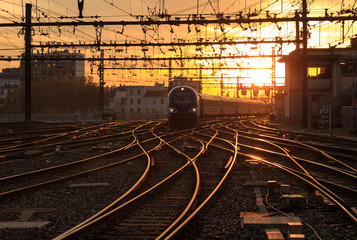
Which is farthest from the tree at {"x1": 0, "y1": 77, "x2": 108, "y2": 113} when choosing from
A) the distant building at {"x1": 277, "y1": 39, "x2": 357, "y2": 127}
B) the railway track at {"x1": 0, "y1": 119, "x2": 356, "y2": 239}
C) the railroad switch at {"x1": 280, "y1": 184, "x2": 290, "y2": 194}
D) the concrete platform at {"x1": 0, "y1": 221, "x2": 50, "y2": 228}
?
the concrete platform at {"x1": 0, "y1": 221, "x2": 50, "y2": 228}

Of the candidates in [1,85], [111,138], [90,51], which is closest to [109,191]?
[111,138]

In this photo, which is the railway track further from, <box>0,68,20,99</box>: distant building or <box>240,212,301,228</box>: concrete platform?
<box>0,68,20,99</box>: distant building

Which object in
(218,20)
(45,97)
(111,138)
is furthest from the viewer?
(45,97)

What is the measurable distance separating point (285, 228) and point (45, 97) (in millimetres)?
95763

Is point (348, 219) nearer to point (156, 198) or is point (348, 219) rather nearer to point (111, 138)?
point (156, 198)

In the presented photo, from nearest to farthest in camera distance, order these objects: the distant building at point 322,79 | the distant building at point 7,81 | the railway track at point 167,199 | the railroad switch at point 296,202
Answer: the railway track at point 167,199, the railroad switch at point 296,202, the distant building at point 322,79, the distant building at point 7,81

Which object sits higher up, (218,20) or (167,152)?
(218,20)

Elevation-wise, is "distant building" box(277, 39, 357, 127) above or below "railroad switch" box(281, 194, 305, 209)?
above

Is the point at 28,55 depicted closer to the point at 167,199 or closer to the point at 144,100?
the point at 167,199

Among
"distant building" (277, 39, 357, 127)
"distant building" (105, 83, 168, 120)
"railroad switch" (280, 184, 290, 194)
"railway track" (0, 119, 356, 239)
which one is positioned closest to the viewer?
"railway track" (0, 119, 356, 239)

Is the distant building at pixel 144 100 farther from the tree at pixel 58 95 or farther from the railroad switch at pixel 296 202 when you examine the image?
the railroad switch at pixel 296 202

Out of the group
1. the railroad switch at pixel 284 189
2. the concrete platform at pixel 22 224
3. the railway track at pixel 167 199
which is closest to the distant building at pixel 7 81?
the railway track at pixel 167 199

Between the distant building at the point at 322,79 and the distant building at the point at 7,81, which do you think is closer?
the distant building at the point at 322,79

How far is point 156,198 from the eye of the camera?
7.64 meters
